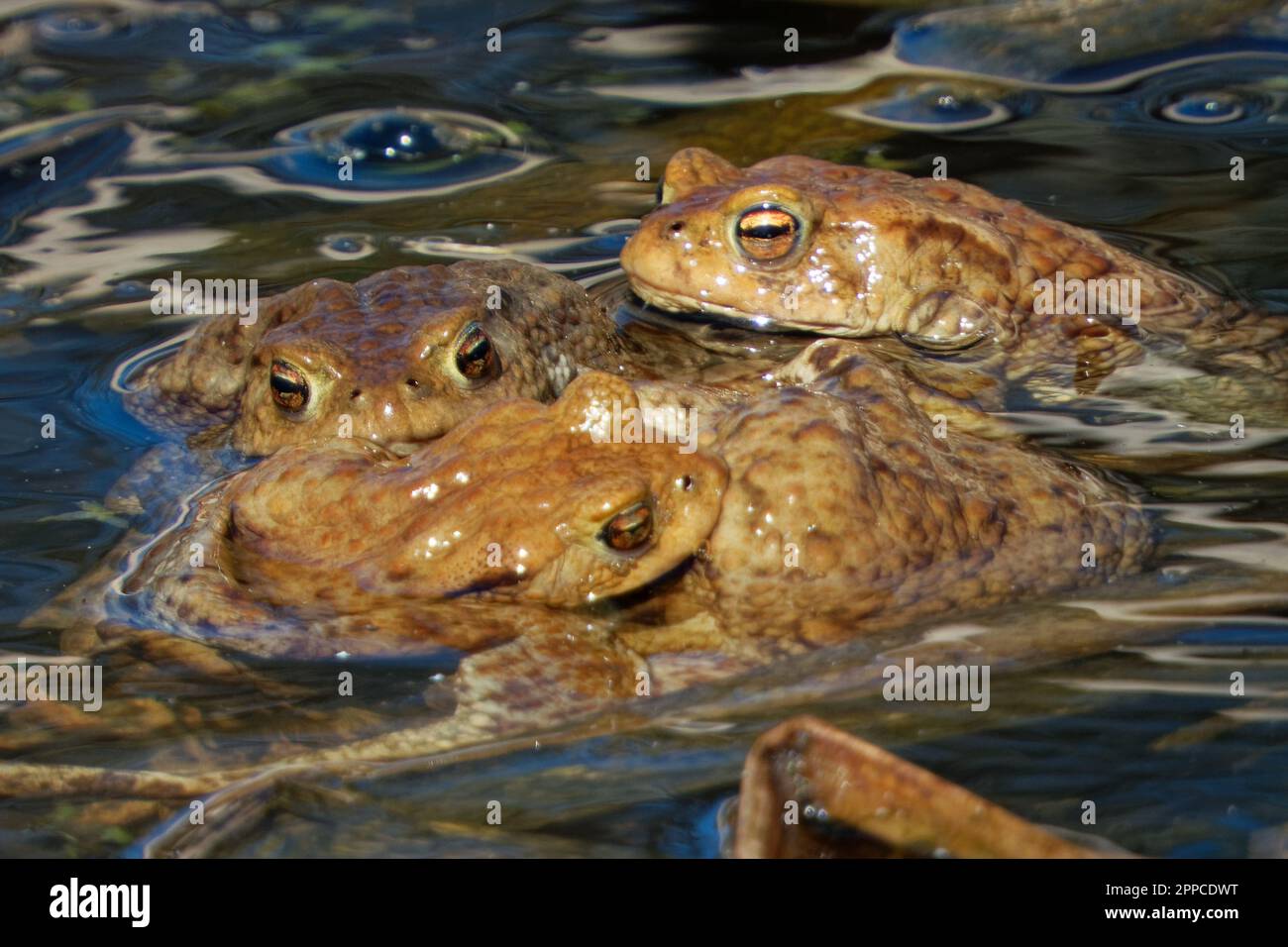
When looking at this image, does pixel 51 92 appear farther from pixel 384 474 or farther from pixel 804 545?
pixel 804 545

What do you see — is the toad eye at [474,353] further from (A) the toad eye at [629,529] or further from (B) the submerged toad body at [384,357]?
(A) the toad eye at [629,529]

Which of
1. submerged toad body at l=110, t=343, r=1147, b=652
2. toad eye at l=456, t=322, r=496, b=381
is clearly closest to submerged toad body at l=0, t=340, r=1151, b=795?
submerged toad body at l=110, t=343, r=1147, b=652

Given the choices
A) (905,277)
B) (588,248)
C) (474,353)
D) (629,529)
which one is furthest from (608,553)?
(588,248)

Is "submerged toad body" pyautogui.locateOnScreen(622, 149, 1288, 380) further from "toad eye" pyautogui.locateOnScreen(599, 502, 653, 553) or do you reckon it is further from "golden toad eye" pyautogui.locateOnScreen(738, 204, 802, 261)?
"toad eye" pyautogui.locateOnScreen(599, 502, 653, 553)

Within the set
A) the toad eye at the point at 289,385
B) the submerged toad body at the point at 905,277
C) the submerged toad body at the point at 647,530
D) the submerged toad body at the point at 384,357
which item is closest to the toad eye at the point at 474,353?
the submerged toad body at the point at 384,357

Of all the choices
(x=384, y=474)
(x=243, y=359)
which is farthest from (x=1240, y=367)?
(x=243, y=359)
